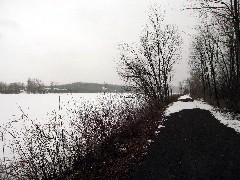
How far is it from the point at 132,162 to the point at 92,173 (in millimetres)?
1551

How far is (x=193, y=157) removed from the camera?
779 centimetres

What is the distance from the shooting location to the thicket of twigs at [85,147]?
654 centimetres

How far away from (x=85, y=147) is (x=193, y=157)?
3.91 meters

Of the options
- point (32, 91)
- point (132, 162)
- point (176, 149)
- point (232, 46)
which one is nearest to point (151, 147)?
point (176, 149)

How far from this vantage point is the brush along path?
6.38m

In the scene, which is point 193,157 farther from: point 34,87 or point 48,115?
point 34,87

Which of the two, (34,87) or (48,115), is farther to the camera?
(34,87)

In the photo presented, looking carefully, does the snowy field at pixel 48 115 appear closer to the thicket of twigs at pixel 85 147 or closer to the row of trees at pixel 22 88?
the thicket of twigs at pixel 85 147

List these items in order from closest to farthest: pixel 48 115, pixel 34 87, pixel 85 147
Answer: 1. pixel 85 147
2. pixel 48 115
3. pixel 34 87

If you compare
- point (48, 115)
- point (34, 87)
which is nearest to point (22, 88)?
point (34, 87)

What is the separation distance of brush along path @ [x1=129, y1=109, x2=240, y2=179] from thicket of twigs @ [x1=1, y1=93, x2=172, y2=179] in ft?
1.89

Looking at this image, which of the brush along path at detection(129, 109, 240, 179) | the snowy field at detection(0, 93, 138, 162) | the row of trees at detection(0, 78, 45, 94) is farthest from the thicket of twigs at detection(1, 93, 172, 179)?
the row of trees at detection(0, 78, 45, 94)

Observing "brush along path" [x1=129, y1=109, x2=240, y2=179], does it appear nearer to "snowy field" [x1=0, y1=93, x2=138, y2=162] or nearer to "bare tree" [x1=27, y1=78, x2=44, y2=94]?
"snowy field" [x1=0, y1=93, x2=138, y2=162]

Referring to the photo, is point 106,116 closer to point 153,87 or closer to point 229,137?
point 229,137
